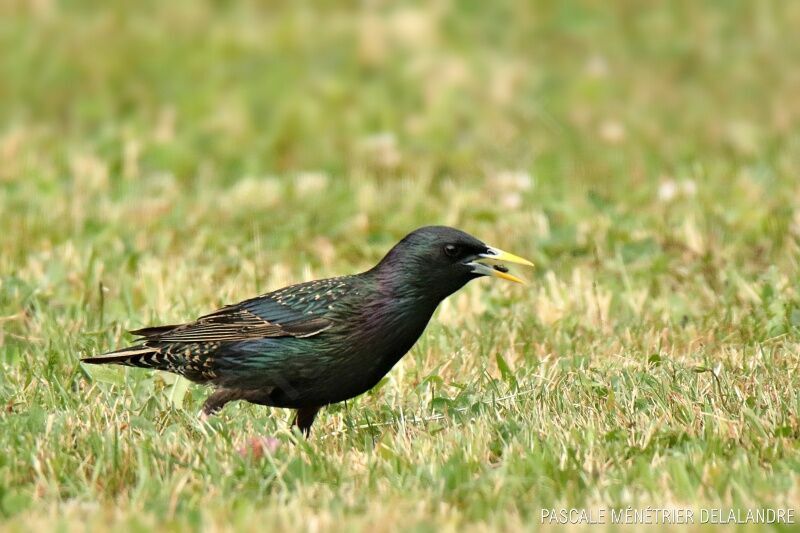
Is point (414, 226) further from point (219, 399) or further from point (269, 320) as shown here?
point (219, 399)

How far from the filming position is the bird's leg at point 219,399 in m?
5.08

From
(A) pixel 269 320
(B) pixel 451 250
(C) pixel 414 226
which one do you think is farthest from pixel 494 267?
(C) pixel 414 226

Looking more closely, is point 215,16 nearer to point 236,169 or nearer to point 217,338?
point 236,169

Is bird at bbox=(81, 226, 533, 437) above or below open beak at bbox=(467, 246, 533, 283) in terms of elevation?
below

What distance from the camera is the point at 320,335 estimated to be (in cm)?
498

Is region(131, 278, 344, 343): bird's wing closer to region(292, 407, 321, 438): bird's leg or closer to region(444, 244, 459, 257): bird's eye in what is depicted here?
region(292, 407, 321, 438): bird's leg

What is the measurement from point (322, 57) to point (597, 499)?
8.23 metres

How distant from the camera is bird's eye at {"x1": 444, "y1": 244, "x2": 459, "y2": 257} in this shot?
514 centimetres

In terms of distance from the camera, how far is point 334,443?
186 inches

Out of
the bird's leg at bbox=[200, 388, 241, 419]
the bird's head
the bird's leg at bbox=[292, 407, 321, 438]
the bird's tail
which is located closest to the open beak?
the bird's head

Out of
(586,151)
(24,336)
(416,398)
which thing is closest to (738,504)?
(416,398)

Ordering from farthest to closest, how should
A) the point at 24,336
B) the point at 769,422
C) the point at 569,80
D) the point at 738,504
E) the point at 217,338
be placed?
1. the point at 569,80
2. the point at 24,336
3. the point at 217,338
4. the point at 769,422
5. the point at 738,504

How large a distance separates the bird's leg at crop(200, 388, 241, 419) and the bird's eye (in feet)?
3.02

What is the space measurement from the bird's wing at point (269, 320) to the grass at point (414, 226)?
27cm
